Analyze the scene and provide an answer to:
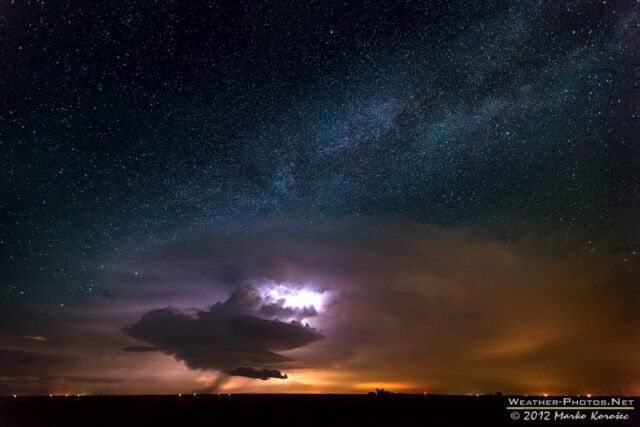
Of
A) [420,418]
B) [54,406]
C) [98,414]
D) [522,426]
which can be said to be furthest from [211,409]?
[522,426]

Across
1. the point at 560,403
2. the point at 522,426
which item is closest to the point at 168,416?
the point at 522,426

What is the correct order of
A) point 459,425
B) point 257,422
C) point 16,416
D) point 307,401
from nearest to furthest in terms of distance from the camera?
point 16,416 < point 257,422 < point 459,425 < point 307,401

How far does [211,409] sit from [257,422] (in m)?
4.22

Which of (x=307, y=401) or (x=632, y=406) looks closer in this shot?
(x=632, y=406)

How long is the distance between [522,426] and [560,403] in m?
Answer: 3.90

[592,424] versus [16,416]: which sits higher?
[592,424]

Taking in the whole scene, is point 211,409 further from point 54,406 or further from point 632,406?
point 632,406

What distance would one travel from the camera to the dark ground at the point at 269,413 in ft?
128

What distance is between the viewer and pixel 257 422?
40969 millimetres

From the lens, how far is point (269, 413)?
43031 millimetres

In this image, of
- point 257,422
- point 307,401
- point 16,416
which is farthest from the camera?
point 307,401

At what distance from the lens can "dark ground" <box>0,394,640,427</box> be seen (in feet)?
128

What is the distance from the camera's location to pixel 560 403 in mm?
43125

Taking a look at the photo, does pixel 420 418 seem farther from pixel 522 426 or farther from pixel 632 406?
pixel 632 406
